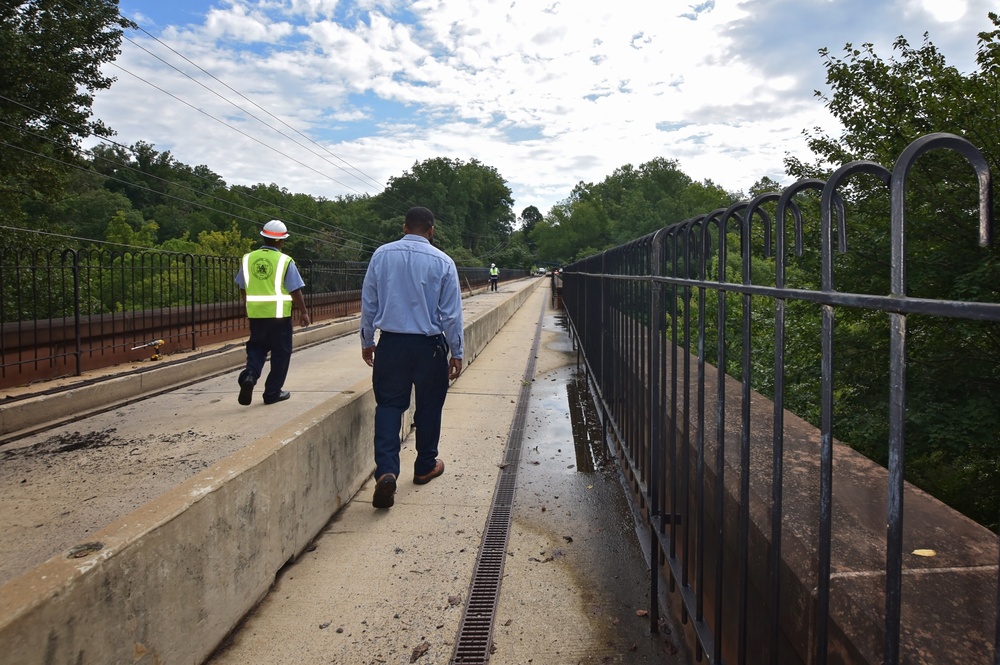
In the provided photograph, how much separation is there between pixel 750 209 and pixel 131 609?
234cm

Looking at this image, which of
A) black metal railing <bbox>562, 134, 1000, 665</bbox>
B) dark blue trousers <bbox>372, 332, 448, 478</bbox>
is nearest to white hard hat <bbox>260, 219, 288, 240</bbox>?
dark blue trousers <bbox>372, 332, 448, 478</bbox>

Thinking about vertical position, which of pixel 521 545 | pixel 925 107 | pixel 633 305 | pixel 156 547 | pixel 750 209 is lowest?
pixel 521 545

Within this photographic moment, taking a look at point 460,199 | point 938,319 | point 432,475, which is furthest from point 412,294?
point 460,199

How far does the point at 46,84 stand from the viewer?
56.2 ft

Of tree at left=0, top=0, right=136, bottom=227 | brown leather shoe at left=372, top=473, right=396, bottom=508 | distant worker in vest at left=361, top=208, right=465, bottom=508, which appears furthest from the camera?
tree at left=0, top=0, right=136, bottom=227

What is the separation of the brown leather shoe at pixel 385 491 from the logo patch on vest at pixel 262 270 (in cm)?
301

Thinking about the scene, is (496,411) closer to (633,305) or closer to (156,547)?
(633,305)

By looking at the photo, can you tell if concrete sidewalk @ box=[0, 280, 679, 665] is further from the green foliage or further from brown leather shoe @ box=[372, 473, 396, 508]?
the green foliage

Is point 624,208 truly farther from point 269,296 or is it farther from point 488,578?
point 488,578

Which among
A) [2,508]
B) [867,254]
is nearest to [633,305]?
[867,254]

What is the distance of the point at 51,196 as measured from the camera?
59.1 ft

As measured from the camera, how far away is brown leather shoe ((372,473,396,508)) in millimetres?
4223

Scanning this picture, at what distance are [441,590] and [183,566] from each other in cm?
131

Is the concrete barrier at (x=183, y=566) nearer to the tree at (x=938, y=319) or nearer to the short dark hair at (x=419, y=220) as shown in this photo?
the short dark hair at (x=419, y=220)
